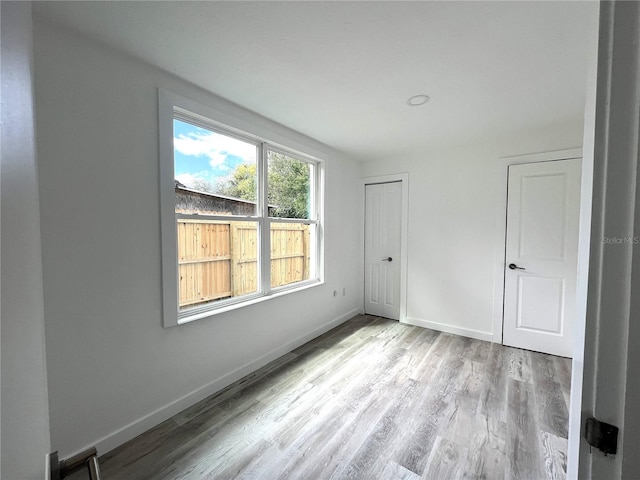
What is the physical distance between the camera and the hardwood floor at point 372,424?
4.74ft

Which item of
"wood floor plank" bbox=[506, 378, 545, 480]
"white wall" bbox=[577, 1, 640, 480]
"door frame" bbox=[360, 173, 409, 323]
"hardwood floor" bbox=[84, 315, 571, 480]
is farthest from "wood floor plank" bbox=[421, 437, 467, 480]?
"door frame" bbox=[360, 173, 409, 323]

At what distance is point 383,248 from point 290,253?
1479mm

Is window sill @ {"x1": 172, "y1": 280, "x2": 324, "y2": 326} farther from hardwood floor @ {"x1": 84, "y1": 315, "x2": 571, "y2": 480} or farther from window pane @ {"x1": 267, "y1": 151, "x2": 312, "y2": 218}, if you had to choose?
window pane @ {"x1": 267, "y1": 151, "x2": 312, "y2": 218}

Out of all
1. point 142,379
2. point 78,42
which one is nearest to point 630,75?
point 78,42

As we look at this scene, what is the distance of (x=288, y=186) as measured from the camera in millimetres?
2910

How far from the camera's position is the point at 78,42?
1.42 metres

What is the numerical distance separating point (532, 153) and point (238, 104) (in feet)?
9.69

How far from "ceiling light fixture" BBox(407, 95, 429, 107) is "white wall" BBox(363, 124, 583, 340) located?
134 centimetres

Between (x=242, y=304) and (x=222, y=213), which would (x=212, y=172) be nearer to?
(x=222, y=213)

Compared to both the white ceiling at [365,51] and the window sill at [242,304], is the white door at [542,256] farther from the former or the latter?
the window sill at [242,304]

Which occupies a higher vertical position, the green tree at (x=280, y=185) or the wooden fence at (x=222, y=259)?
the green tree at (x=280, y=185)

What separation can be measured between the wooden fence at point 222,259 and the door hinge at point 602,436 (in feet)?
6.96

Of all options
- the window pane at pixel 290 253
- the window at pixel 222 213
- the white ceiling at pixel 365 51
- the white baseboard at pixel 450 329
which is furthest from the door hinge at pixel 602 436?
the white baseboard at pixel 450 329

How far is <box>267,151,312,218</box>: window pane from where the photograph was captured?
271 centimetres
